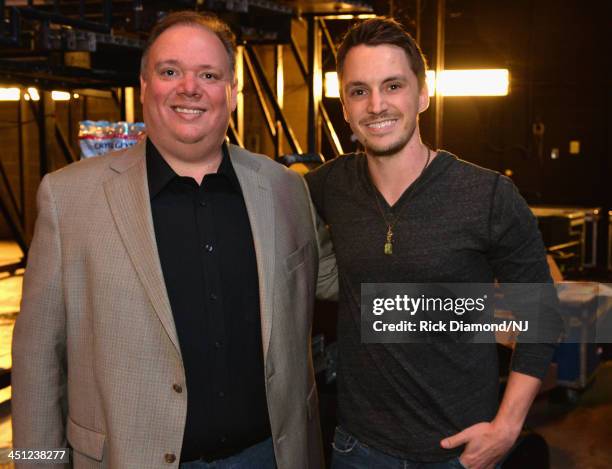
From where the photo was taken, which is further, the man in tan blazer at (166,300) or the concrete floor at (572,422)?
the concrete floor at (572,422)

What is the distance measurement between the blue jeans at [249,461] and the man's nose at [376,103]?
76 cm

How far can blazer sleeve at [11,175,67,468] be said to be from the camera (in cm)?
163

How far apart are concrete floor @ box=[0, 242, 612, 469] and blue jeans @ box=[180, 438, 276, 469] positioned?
187 centimetres

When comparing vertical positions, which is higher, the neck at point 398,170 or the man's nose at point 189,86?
the man's nose at point 189,86

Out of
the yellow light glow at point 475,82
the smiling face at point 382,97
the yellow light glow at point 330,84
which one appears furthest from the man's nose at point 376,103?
the yellow light glow at point 330,84

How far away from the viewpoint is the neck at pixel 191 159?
171 cm

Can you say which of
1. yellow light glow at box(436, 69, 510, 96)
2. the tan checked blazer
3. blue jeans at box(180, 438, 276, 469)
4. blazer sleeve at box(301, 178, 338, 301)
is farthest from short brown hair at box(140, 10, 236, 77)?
yellow light glow at box(436, 69, 510, 96)

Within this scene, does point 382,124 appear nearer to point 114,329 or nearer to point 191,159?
point 191,159

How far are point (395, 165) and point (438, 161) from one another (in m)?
0.09

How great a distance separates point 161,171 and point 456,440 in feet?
2.78

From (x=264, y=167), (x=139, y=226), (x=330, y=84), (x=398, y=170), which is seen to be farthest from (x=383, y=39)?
(x=330, y=84)

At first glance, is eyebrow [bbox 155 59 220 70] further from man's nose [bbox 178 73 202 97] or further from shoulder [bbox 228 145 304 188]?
shoulder [bbox 228 145 304 188]

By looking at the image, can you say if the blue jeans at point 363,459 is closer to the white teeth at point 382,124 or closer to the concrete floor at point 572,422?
the white teeth at point 382,124

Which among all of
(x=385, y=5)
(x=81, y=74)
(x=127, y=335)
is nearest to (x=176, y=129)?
(x=127, y=335)
